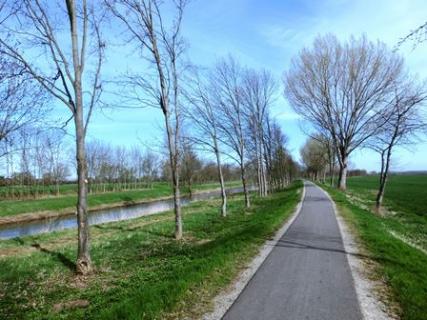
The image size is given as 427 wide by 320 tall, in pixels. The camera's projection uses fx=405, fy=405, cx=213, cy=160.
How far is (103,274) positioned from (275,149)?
4527 cm

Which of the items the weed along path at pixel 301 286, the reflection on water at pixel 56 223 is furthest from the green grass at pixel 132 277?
the reflection on water at pixel 56 223

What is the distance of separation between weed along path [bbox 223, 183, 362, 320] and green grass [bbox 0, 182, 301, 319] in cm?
63

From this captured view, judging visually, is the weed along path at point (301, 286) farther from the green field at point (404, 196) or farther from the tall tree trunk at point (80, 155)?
the green field at point (404, 196)

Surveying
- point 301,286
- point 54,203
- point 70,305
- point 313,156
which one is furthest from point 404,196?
point 313,156

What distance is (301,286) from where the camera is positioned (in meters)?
7.16

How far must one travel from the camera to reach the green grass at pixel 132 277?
6.49 metres

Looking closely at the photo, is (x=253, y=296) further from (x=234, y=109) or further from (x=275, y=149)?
(x=275, y=149)

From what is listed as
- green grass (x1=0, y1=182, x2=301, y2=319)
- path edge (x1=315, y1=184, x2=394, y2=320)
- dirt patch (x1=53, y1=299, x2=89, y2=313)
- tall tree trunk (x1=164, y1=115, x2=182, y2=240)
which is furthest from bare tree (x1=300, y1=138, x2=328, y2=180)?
dirt patch (x1=53, y1=299, x2=89, y2=313)

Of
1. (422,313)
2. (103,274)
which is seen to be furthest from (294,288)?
(103,274)

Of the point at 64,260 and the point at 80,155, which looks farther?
the point at 64,260

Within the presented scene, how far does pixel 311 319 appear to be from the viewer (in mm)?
5590

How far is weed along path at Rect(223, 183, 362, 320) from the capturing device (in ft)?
19.3

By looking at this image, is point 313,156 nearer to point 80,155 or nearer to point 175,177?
point 175,177

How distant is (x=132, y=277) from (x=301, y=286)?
4.29 m
